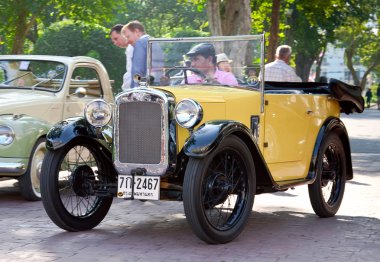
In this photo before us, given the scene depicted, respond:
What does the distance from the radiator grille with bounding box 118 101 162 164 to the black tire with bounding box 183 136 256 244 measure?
511 millimetres

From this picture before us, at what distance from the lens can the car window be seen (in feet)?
37.3

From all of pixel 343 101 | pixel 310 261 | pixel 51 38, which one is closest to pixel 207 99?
pixel 310 261

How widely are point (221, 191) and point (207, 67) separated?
4.83ft

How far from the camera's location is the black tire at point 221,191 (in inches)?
266

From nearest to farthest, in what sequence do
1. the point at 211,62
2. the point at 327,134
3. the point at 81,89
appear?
the point at 211,62 < the point at 327,134 < the point at 81,89

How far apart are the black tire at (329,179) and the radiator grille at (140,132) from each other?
2.03 meters

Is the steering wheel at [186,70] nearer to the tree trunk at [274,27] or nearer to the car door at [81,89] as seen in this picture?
the car door at [81,89]

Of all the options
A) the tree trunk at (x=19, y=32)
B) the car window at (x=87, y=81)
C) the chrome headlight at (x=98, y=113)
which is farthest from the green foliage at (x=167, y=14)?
the chrome headlight at (x=98, y=113)

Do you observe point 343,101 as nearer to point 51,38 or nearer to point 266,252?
point 266,252

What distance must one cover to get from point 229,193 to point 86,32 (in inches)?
921

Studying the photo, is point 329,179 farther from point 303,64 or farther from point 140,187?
point 303,64

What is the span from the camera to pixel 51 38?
33.3 m

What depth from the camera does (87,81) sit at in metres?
11.6

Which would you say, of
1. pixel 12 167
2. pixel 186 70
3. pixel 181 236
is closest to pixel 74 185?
pixel 181 236
